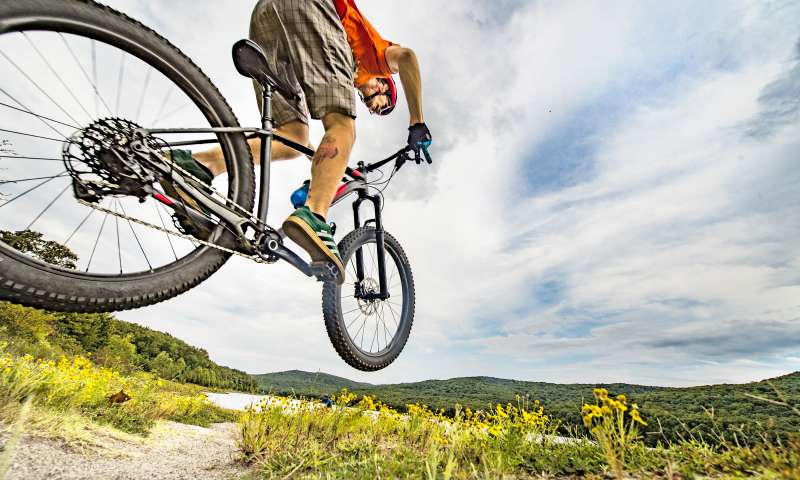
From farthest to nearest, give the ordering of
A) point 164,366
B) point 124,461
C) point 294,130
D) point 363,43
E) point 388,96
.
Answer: point 164,366 < point 388,96 < point 294,130 < point 363,43 < point 124,461

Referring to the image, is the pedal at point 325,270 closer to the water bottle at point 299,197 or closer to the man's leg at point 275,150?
the water bottle at point 299,197

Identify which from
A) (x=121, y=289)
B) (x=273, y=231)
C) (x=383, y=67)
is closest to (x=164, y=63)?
(x=273, y=231)

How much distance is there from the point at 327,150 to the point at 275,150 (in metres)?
0.65

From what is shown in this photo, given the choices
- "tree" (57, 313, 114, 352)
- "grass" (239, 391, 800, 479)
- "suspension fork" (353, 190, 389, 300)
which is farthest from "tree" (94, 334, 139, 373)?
"suspension fork" (353, 190, 389, 300)

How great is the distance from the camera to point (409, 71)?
2873mm

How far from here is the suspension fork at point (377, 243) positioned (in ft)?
11.1

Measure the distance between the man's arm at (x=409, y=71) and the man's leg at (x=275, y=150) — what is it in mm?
830

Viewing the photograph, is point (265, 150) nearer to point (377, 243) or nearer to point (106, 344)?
point (377, 243)

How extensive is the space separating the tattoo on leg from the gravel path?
179 centimetres

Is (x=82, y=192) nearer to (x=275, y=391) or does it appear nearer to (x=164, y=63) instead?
(x=164, y=63)

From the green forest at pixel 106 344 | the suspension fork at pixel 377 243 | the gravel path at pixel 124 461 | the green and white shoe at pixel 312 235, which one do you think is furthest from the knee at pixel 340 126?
the green forest at pixel 106 344

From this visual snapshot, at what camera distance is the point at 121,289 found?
1760 mm

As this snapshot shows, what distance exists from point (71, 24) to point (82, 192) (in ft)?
2.41

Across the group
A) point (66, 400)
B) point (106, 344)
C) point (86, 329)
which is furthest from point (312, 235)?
point (106, 344)
